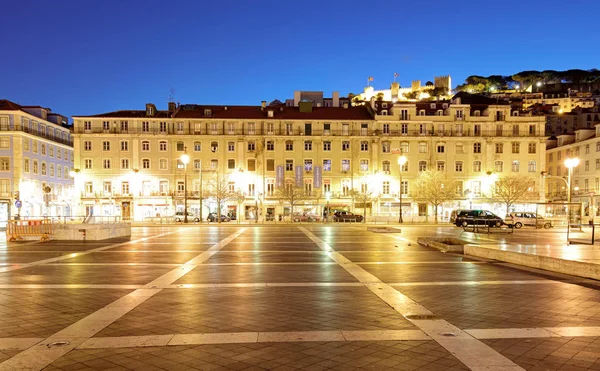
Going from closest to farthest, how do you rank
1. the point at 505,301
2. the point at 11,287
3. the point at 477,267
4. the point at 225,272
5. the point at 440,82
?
the point at 505,301, the point at 11,287, the point at 225,272, the point at 477,267, the point at 440,82

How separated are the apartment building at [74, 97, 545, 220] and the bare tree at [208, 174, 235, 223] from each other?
0.71m

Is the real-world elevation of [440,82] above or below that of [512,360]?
above

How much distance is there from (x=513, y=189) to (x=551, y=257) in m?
46.5

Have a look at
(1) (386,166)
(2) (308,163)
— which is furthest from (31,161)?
(1) (386,166)

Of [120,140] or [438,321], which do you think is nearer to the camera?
[438,321]

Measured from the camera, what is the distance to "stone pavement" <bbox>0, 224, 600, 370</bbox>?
585 centimetres

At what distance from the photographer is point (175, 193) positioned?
5875 cm

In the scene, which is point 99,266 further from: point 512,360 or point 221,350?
point 512,360

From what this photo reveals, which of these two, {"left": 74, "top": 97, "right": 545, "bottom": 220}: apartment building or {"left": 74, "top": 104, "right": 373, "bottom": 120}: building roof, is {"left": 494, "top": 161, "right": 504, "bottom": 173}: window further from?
{"left": 74, "top": 104, "right": 373, "bottom": 120}: building roof

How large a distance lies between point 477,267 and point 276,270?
6.38 m

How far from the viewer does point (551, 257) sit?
13.1 m

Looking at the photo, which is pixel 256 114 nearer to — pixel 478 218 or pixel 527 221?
pixel 478 218

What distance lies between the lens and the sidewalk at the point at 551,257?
472 inches

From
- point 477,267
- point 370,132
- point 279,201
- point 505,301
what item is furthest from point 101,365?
point 370,132
